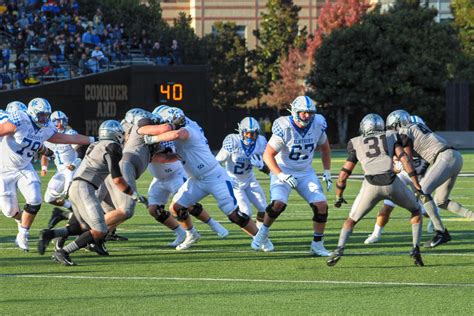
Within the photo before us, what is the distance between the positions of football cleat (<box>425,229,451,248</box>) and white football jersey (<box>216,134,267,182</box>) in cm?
294

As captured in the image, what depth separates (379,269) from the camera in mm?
12172

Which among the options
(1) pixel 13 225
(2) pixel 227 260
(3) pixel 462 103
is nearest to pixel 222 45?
(3) pixel 462 103

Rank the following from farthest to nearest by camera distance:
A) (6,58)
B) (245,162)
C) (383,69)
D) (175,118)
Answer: (383,69), (6,58), (245,162), (175,118)

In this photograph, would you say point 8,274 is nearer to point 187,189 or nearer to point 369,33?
point 187,189

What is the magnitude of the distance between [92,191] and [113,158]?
472 mm

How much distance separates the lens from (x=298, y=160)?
1350cm

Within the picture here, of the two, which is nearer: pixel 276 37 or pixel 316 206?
pixel 316 206

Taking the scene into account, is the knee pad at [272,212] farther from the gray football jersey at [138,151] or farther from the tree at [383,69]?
the tree at [383,69]

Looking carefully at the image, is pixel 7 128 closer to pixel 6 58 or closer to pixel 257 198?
pixel 257 198

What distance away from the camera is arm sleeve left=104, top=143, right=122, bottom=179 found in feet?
41.5

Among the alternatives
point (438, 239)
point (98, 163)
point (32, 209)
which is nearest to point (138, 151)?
point (98, 163)

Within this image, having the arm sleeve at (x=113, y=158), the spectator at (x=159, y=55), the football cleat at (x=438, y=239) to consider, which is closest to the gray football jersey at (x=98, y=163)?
the arm sleeve at (x=113, y=158)

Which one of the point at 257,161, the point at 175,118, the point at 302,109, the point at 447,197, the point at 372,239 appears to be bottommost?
the point at 372,239

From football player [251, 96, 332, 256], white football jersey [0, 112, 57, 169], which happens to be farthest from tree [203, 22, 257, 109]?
football player [251, 96, 332, 256]
